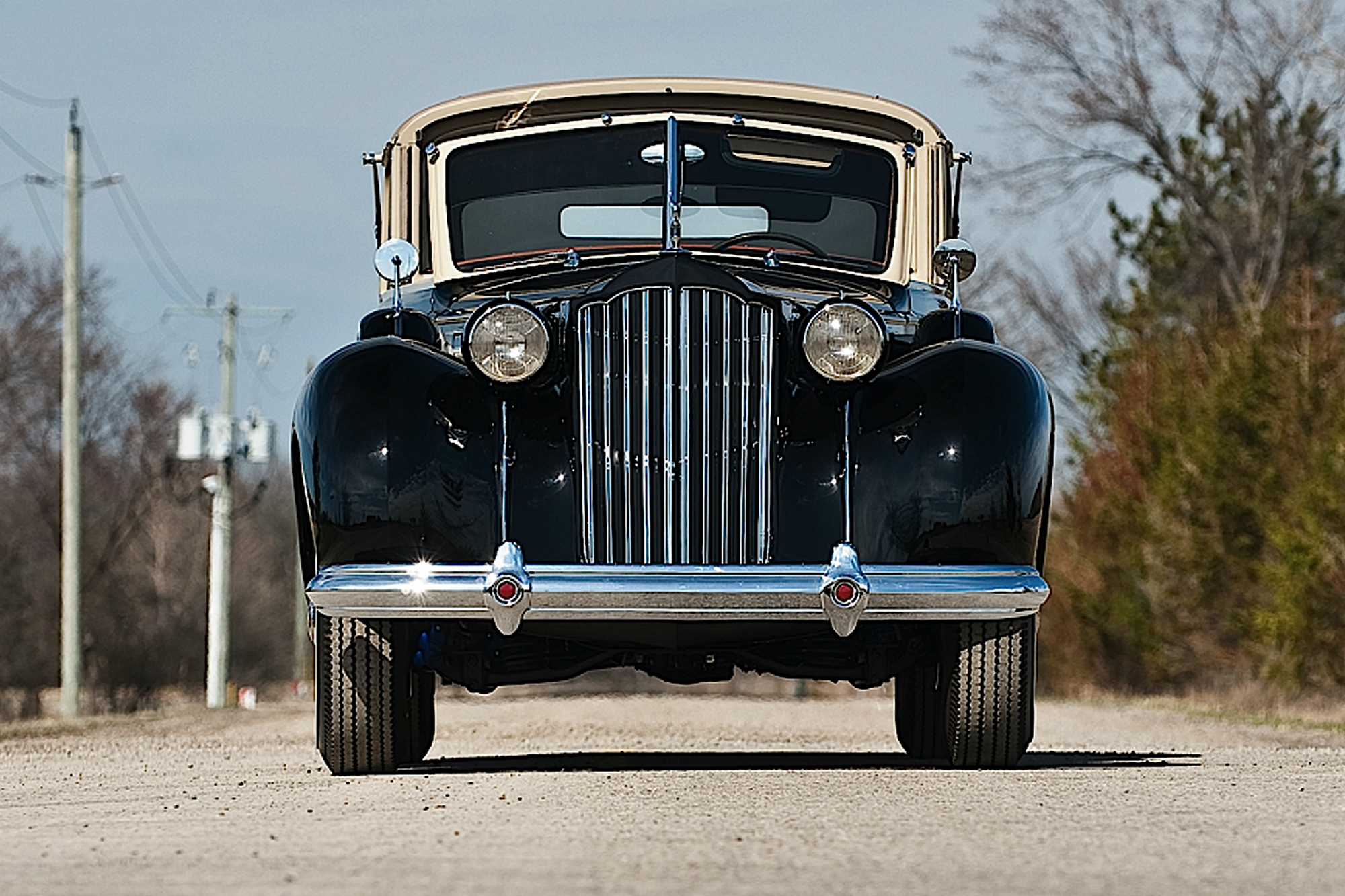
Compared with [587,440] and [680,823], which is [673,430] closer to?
[587,440]

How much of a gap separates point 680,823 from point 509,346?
6.88ft

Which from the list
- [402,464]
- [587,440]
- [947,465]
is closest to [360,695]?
[402,464]

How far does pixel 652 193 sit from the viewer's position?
9.77 m

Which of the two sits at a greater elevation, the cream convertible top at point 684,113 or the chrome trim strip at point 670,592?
the cream convertible top at point 684,113

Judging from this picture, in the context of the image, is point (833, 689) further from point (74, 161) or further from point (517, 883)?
point (517, 883)

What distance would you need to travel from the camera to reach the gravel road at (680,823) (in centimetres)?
535

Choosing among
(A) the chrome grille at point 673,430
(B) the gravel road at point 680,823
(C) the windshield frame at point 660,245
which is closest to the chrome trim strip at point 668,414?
(A) the chrome grille at point 673,430

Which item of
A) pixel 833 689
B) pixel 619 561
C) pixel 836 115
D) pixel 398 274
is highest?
pixel 836 115

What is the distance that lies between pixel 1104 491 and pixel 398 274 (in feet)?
79.7

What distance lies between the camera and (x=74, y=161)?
2828 cm

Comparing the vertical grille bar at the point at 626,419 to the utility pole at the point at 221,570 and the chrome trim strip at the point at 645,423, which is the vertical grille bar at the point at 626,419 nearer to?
the chrome trim strip at the point at 645,423

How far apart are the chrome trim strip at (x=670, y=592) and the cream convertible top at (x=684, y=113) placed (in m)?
2.37

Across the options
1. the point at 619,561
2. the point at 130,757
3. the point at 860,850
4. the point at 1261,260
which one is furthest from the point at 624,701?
the point at 1261,260

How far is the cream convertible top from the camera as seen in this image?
32.6 ft
